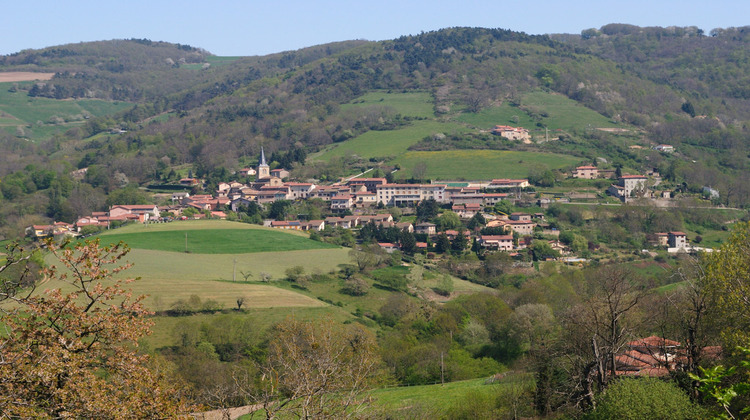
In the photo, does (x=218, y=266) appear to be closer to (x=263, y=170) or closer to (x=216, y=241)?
(x=216, y=241)

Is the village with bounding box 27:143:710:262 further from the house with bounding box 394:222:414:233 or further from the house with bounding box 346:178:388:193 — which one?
the house with bounding box 394:222:414:233

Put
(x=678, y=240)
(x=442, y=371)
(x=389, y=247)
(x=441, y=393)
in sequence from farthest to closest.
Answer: (x=678, y=240)
(x=389, y=247)
(x=442, y=371)
(x=441, y=393)

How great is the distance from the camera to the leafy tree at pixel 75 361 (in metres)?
11.2

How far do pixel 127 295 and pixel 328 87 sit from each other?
165 meters

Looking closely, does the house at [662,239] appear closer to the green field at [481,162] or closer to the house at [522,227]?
the house at [522,227]

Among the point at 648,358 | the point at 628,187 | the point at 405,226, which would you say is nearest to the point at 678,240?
the point at 628,187

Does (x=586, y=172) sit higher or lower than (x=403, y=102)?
lower

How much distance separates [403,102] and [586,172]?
5870 centimetres

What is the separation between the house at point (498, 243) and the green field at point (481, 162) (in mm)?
26844

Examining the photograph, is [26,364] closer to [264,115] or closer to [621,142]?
[621,142]

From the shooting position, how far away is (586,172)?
109 metres

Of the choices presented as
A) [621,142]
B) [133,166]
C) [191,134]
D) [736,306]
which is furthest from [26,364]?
[191,134]

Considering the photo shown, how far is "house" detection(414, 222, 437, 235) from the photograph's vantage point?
89.2 m

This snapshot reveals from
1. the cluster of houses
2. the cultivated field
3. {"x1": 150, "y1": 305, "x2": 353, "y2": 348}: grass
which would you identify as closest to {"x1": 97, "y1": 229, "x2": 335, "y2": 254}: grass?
the cultivated field
